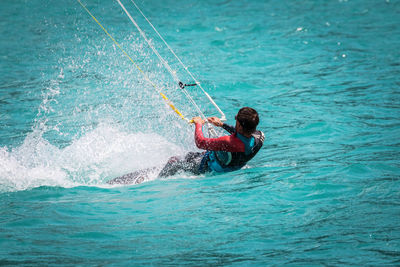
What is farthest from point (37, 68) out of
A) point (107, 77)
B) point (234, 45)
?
point (234, 45)

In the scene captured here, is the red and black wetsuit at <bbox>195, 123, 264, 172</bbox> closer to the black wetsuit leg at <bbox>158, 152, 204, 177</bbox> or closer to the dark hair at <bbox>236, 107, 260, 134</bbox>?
the black wetsuit leg at <bbox>158, 152, 204, 177</bbox>

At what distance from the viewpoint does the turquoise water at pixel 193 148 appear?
5.12m

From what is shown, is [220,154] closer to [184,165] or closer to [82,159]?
[184,165]

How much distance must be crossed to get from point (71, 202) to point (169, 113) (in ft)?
15.0

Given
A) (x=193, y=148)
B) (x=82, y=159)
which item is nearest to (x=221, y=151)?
(x=193, y=148)

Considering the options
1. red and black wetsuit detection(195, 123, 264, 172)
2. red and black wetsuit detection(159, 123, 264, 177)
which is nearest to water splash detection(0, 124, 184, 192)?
red and black wetsuit detection(159, 123, 264, 177)

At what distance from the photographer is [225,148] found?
641 cm

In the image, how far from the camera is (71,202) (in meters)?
6.36

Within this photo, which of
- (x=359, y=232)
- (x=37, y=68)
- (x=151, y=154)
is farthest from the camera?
(x=37, y=68)

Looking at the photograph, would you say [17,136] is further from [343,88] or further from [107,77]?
[343,88]

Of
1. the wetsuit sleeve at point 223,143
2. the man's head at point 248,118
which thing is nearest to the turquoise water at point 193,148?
the wetsuit sleeve at point 223,143

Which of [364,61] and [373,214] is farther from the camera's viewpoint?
[364,61]

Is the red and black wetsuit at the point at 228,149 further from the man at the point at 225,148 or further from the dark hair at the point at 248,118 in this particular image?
the dark hair at the point at 248,118

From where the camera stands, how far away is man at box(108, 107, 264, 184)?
6.18 meters
